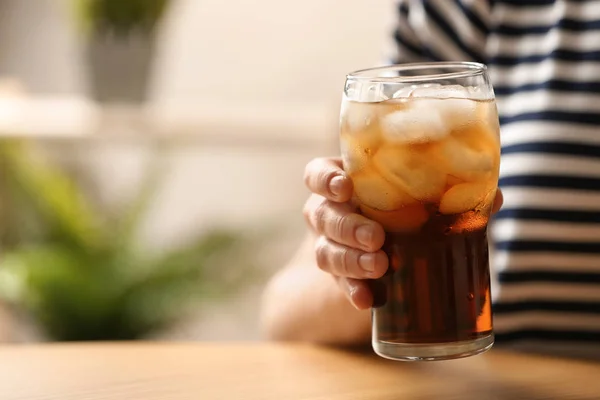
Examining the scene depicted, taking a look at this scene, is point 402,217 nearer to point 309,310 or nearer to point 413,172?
point 413,172

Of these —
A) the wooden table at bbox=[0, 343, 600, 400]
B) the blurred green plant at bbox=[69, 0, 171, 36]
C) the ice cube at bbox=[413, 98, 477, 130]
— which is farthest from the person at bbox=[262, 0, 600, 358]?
the blurred green plant at bbox=[69, 0, 171, 36]

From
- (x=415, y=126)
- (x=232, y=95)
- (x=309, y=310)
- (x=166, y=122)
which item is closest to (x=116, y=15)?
(x=166, y=122)

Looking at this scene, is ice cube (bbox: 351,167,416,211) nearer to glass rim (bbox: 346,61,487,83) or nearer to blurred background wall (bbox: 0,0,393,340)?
glass rim (bbox: 346,61,487,83)

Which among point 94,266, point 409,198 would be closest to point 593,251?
point 409,198

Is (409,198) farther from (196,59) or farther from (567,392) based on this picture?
(196,59)

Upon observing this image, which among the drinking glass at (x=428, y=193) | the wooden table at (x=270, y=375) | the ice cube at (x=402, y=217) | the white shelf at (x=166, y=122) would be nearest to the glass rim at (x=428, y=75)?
the drinking glass at (x=428, y=193)

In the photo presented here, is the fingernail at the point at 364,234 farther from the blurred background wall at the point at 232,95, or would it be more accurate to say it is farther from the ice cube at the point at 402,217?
the blurred background wall at the point at 232,95
